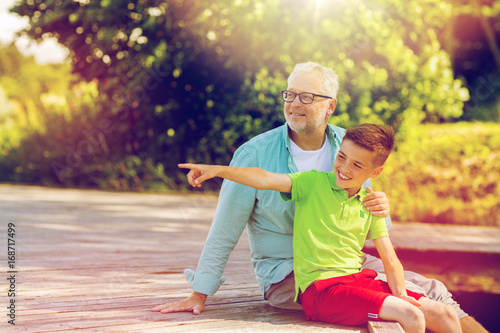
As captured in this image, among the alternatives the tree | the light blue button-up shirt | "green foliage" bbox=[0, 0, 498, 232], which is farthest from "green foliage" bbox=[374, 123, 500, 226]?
the light blue button-up shirt

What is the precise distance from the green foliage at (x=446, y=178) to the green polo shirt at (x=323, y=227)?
4.16 meters

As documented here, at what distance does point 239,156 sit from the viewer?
2.65m

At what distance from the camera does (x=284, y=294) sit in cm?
257

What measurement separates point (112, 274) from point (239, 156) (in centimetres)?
115

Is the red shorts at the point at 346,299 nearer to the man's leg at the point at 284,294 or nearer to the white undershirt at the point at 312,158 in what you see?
the man's leg at the point at 284,294

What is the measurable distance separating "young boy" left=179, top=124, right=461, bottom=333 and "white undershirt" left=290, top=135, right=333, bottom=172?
1.11ft

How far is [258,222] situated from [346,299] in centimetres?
59

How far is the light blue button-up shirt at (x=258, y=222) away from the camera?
251 centimetres

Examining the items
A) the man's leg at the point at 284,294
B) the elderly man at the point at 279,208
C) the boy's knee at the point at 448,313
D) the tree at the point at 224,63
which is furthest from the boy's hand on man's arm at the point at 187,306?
the tree at the point at 224,63

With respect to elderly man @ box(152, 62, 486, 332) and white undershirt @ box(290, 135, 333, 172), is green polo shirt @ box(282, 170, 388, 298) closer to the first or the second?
elderly man @ box(152, 62, 486, 332)

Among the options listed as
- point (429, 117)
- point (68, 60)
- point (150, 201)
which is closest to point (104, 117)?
point (68, 60)

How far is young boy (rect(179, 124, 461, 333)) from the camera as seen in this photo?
7.43 ft

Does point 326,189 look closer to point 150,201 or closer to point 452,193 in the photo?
point 150,201

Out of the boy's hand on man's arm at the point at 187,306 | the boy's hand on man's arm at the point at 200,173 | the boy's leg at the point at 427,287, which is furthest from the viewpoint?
the boy's leg at the point at 427,287
